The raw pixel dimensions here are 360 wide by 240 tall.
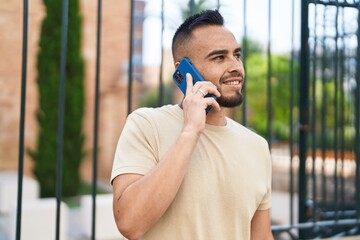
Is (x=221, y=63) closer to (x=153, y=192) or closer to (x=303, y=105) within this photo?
(x=153, y=192)

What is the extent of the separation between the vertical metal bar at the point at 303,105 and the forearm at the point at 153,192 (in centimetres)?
184

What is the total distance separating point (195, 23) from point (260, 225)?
0.71 m

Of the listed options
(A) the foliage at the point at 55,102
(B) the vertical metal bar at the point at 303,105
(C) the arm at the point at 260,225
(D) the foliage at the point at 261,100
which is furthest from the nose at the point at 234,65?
(D) the foliage at the point at 261,100

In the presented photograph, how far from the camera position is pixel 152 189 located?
1.24 metres

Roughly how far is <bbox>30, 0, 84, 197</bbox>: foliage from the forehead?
9.56 meters

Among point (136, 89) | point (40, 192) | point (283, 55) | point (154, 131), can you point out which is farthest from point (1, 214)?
point (283, 55)

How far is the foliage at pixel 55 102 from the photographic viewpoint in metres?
10.7

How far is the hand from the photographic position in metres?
1.32

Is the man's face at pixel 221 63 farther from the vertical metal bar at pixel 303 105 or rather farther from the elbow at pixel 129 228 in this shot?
the vertical metal bar at pixel 303 105

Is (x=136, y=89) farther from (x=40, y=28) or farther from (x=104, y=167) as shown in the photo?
(x=40, y=28)

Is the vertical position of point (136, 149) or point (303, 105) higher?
point (303, 105)

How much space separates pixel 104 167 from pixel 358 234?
1041 centimetres

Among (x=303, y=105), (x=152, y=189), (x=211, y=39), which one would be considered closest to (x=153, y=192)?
(x=152, y=189)

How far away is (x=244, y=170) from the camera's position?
4.84 feet
